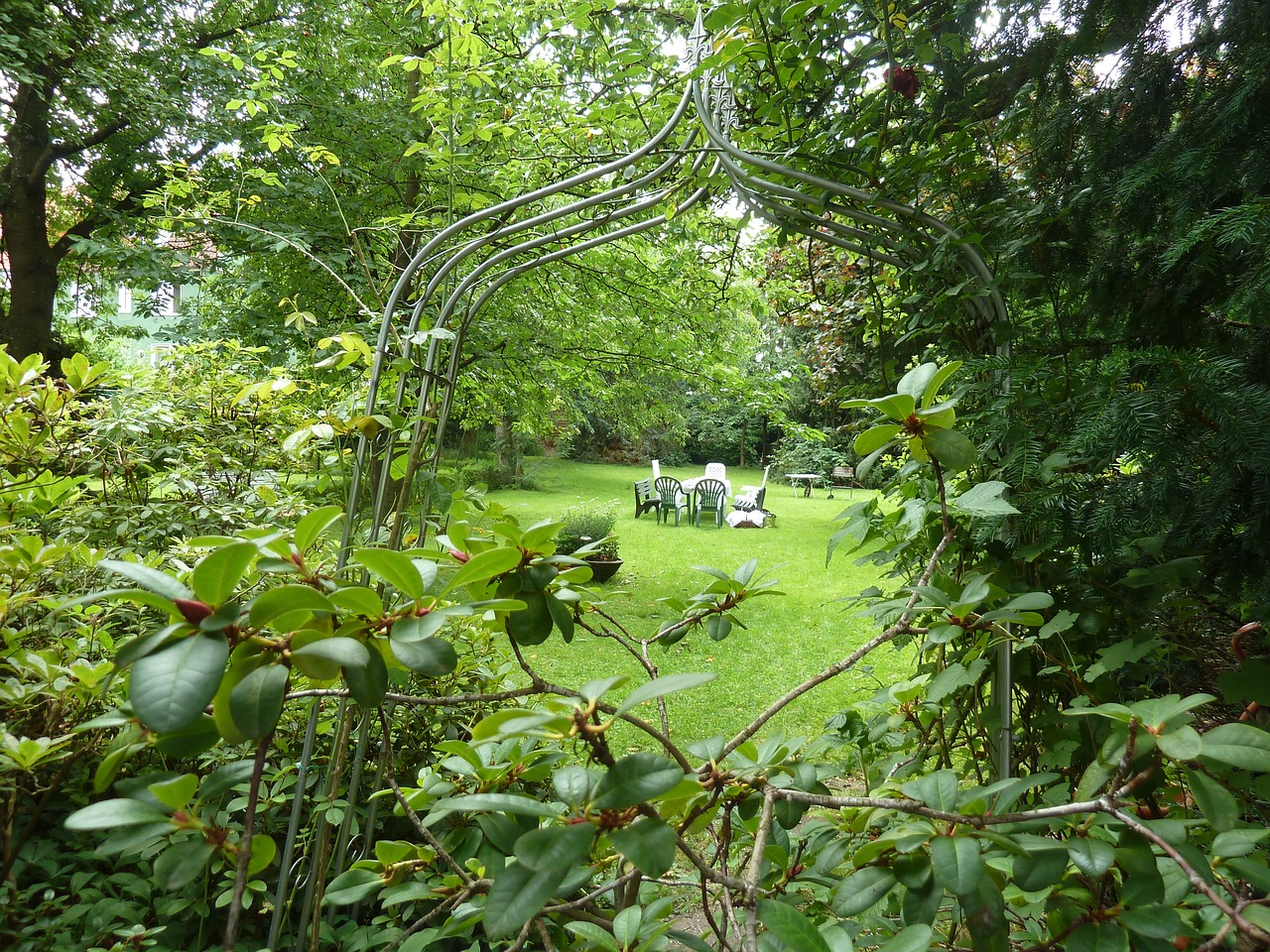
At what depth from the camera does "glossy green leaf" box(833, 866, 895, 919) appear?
0.68 meters

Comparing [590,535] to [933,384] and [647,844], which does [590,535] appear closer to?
[933,384]

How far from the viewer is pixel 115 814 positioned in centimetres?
57

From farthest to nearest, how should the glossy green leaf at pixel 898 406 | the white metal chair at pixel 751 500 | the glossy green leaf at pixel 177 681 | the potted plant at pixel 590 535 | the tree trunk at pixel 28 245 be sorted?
1. the white metal chair at pixel 751 500
2. the potted plant at pixel 590 535
3. the tree trunk at pixel 28 245
4. the glossy green leaf at pixel 898 406
5. the glossy green leaf at pixel 177 681

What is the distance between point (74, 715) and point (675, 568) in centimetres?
596

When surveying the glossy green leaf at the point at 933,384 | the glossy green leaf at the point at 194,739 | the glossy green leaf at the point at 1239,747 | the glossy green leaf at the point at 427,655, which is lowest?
the glossy green leaf at the point at 194,739

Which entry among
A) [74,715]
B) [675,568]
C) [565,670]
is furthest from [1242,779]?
[675,568]

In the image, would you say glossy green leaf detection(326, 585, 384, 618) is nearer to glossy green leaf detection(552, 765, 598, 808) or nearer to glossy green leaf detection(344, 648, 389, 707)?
glossy green leaf detection(344, 648, 389, 707)

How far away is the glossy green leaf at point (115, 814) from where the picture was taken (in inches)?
21.2

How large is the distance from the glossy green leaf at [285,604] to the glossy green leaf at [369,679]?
6 centimetres

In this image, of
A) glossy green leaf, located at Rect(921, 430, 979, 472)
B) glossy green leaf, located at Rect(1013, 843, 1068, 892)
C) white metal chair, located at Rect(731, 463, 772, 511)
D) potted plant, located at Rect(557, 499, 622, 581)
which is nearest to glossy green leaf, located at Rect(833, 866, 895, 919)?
glossy green leaf, located at Rect(1013, 843, 1068, 892)

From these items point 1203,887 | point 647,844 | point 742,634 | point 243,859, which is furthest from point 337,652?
point 742,634

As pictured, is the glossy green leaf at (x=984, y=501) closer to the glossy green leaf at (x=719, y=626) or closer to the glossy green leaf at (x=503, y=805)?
the glossy green leaf at (x=719, y=626)

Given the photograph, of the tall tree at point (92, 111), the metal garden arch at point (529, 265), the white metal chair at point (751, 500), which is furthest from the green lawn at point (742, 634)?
the tall tree at point (92, 111)

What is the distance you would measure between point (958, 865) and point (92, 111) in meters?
7.42
